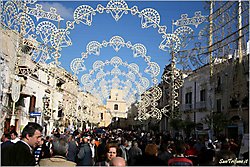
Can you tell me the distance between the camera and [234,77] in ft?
58.9

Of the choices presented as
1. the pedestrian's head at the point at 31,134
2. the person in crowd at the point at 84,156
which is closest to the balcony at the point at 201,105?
the person in crowd at the point at 84,156

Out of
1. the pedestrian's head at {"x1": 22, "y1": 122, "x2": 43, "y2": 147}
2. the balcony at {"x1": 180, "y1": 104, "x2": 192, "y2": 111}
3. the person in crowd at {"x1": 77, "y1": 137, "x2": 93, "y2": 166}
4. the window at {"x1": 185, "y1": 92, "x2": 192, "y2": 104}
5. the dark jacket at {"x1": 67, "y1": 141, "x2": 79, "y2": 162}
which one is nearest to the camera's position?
the pedestrian's head at {"x1": 22, "y1": 122, "x2": 43, "y2": 147}

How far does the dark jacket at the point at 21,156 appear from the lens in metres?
3.76

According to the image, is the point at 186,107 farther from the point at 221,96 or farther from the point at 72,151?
the point at 72,151

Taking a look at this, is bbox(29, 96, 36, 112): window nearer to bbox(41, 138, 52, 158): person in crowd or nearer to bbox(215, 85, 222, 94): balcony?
bbox(215, 85, 222, 94): balcony

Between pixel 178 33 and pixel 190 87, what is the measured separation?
21.2m

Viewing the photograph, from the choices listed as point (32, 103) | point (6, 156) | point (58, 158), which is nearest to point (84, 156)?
point (58, 158)

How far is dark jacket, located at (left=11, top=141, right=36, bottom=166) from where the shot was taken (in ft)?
12.3

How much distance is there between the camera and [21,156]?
3775mm

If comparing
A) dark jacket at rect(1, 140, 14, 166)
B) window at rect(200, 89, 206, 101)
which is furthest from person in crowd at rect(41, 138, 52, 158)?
window at rect(200, 89, 206, 101)

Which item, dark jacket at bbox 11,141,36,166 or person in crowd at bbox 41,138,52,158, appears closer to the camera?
dark jacket at bbox 11,141,36,166

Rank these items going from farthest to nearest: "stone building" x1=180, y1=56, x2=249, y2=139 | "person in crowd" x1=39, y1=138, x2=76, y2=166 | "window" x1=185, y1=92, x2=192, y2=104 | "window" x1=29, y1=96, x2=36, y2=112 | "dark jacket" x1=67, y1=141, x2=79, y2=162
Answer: "window" x1=185, y1=92, x2=192, y2=104
"window" x1=29, y1=96, x2=36, y2=112
"stone building" x1=180, y1=56, x2=249, y2=139
"dark jacket" x1=67, y1=141, x2=79, y2=162
"person in crowd" x1=39, y1=138, x2=76, y2=166

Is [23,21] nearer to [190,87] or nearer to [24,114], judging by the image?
[24,114]

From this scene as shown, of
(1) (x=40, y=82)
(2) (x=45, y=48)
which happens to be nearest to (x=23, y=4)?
(2) (x=45, y=48)
